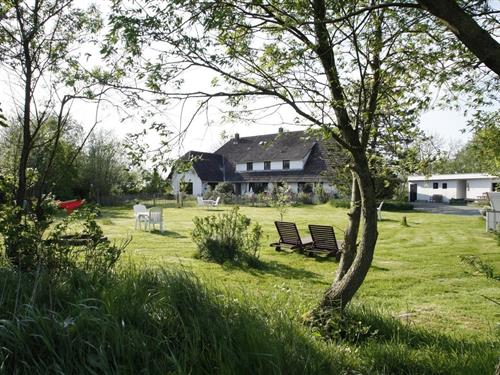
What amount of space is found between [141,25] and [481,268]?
3.94 metres

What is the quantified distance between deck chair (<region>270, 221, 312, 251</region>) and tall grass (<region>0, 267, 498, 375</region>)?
26.6 ft

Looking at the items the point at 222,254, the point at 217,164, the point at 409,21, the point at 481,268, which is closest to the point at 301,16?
the point at 409,21

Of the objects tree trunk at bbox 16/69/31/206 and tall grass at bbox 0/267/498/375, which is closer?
tall grass at bbox 0/267/498/375

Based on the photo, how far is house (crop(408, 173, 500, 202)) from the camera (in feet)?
162

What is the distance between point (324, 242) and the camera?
1257cm

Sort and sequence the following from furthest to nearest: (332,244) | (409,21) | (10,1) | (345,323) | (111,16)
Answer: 1. (332,244)
2. (10,1)
3. (345,323)
4. (409,21)
5. (111,16)

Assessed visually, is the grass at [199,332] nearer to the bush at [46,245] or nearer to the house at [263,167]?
the bush at [46,245]

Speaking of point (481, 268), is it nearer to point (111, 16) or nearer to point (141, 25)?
point (141, 25)

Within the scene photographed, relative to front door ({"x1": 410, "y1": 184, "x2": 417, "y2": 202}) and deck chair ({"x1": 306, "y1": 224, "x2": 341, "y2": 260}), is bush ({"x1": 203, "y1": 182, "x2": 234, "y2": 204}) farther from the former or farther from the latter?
deck chair ({"x1": 306, "y1": 224, "x2": 341, "y2": 260})

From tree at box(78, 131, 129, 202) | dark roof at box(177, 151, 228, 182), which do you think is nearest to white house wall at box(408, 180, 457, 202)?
dark roof at box(177, 151, 228, 182)

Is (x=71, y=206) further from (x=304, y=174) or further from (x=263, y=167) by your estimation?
(x=263, y=167)

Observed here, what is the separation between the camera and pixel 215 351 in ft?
Result: 10.4

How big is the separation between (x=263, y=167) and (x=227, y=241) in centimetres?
3963

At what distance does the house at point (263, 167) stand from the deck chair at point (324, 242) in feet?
104
